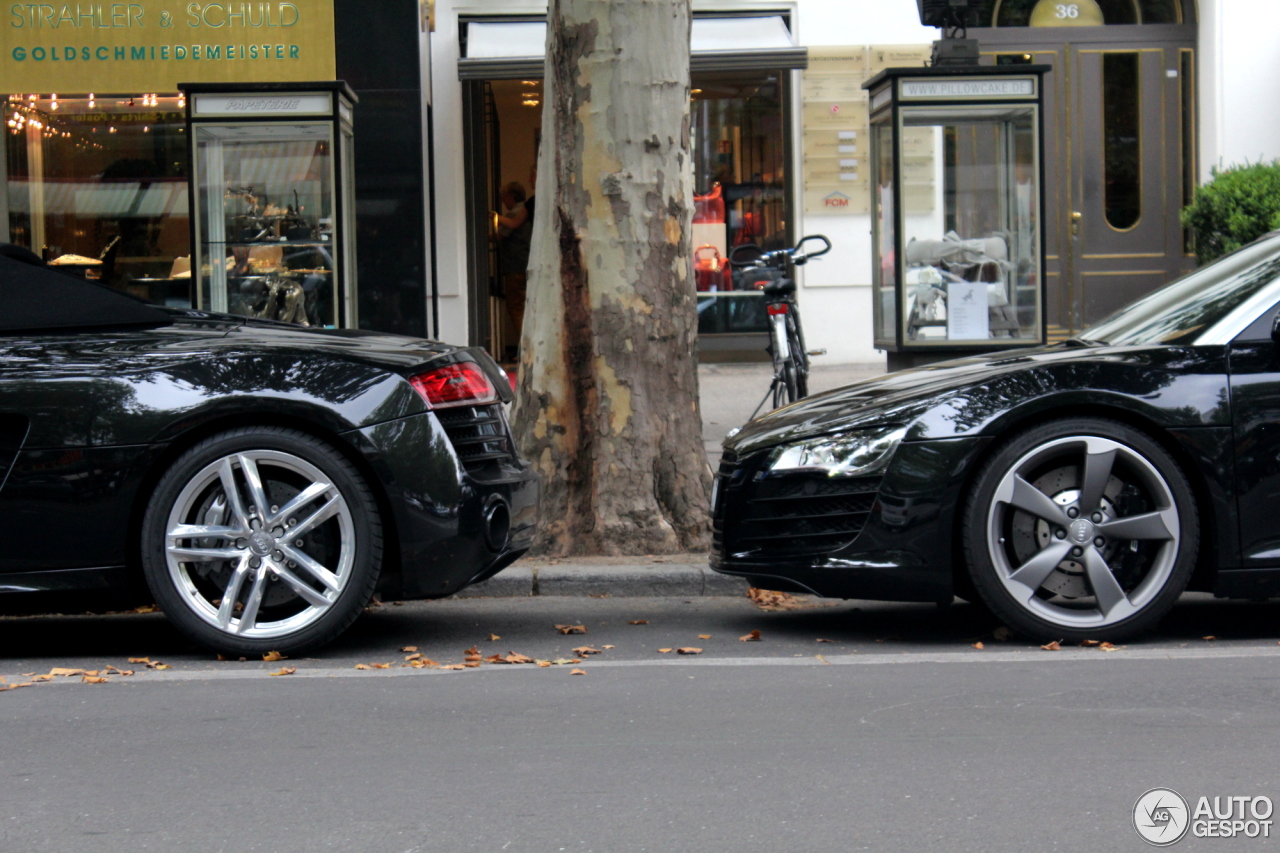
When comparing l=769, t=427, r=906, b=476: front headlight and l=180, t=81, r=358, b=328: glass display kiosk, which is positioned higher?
l=180, t=81, r=358, b=328: glass display kiosk

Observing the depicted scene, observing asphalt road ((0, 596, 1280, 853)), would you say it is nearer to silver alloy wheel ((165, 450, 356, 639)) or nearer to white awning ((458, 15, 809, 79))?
silver alloy wheel ((165, 450, 356, 639))

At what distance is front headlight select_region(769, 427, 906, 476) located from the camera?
4.96m

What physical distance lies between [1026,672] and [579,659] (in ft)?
4.94

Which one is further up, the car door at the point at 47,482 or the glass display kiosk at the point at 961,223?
the glass display kiosk at the point at 961,223

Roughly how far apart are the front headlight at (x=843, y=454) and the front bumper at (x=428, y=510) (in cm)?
104

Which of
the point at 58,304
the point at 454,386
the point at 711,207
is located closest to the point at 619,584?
the point at 454,386

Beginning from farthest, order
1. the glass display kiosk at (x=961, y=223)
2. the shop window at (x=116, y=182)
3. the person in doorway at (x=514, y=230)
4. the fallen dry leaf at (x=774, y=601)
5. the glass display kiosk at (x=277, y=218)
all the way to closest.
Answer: the person in doorway at (x=514, y=230), the shop window at (x=116, y=182), the glass display kiosk at (x=277, y=218), the glass display kiosk at (x=961, y=223), the fallen dry leaf at (x=774, y=601)

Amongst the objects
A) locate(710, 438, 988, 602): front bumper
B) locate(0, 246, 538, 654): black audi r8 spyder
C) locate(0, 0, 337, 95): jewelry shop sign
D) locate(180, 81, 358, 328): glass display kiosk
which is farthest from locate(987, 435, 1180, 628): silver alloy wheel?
locate(0, 0, 337, 95): jewelry shop sign

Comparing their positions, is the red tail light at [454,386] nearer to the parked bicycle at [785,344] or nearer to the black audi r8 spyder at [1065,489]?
the black audi r8 spyder at [1065,489]

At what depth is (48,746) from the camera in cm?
398

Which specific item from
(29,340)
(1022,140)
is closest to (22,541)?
(29,340)

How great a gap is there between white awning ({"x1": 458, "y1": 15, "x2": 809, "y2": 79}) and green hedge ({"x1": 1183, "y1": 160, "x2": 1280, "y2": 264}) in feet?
13.0

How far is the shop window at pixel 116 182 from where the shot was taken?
1443 cm

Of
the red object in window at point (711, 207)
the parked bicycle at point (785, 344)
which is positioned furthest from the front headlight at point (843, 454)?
the red object in window at point (711, 207)
